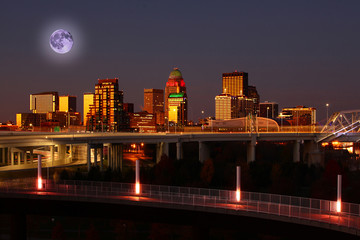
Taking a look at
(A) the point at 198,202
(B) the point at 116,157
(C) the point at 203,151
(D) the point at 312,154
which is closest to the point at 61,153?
(B) the point at 116,157

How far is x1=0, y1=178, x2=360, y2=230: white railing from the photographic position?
28.9 meters

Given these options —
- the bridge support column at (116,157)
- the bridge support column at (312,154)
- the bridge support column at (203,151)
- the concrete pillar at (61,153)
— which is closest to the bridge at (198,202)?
the concrete pillar at (61,153)

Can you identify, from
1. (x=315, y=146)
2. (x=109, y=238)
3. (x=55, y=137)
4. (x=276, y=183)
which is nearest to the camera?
(x=109, y=238)

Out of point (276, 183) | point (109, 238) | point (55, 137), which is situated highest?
point (55, 137)

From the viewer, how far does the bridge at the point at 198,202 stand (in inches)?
1125

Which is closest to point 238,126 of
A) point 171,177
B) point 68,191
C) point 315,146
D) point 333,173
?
point 315,146

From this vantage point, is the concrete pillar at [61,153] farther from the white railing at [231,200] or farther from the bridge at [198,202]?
the bridge at [198,202]

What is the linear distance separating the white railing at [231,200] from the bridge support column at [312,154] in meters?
64.6

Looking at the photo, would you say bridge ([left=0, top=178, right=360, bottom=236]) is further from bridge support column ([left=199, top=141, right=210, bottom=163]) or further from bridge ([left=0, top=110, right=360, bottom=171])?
bridge support column ([left=199, top=141, right=210, bottom=163])

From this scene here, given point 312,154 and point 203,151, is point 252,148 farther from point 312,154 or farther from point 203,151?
point 312,154

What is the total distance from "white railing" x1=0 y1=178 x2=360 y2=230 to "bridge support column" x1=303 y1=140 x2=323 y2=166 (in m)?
64.6

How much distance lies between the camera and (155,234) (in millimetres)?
50656

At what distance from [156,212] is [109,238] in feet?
73.5

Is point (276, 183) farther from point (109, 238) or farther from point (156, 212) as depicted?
point (156, 212)
